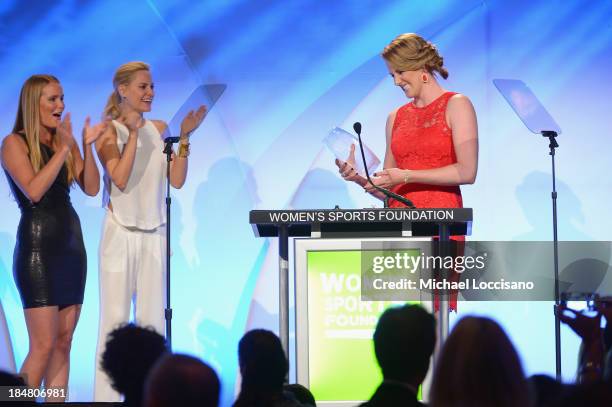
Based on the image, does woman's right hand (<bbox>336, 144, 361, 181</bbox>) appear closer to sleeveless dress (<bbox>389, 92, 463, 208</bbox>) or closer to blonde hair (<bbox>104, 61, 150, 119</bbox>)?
sleeveless dress (<bbox>389, 92, 463, 208</bbox>)

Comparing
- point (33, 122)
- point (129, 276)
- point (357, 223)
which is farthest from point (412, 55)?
point (129, 276)

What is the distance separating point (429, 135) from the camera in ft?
14.3

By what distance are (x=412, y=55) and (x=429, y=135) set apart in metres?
0.38

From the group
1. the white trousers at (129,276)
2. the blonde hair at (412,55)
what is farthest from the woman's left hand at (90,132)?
the blonde hair at (412,55)

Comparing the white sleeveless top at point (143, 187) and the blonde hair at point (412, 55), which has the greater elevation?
the blonde hair at point (412, 55)

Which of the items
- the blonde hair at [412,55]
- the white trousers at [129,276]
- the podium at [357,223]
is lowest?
the white trousers at [129,276]

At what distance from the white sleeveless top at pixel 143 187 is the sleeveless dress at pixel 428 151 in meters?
1.79

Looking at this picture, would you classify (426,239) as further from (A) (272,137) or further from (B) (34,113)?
(A) (272,137)

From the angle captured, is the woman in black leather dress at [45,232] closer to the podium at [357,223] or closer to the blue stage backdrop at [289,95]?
the blue stage backdrop at [289,95]

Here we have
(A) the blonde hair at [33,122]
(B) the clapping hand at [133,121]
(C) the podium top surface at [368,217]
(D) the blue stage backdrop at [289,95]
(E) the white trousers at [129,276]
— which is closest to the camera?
(C) the podium top surface at [368,217]

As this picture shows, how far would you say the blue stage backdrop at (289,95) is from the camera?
6.39 meters

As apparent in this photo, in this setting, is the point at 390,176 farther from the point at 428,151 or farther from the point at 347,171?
the point at 428,151

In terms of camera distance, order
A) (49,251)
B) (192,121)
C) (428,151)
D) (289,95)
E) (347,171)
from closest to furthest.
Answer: (347,171) → (428,151) → (49,251) → (192,121) → (289,95)

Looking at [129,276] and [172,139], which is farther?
[172,139]
